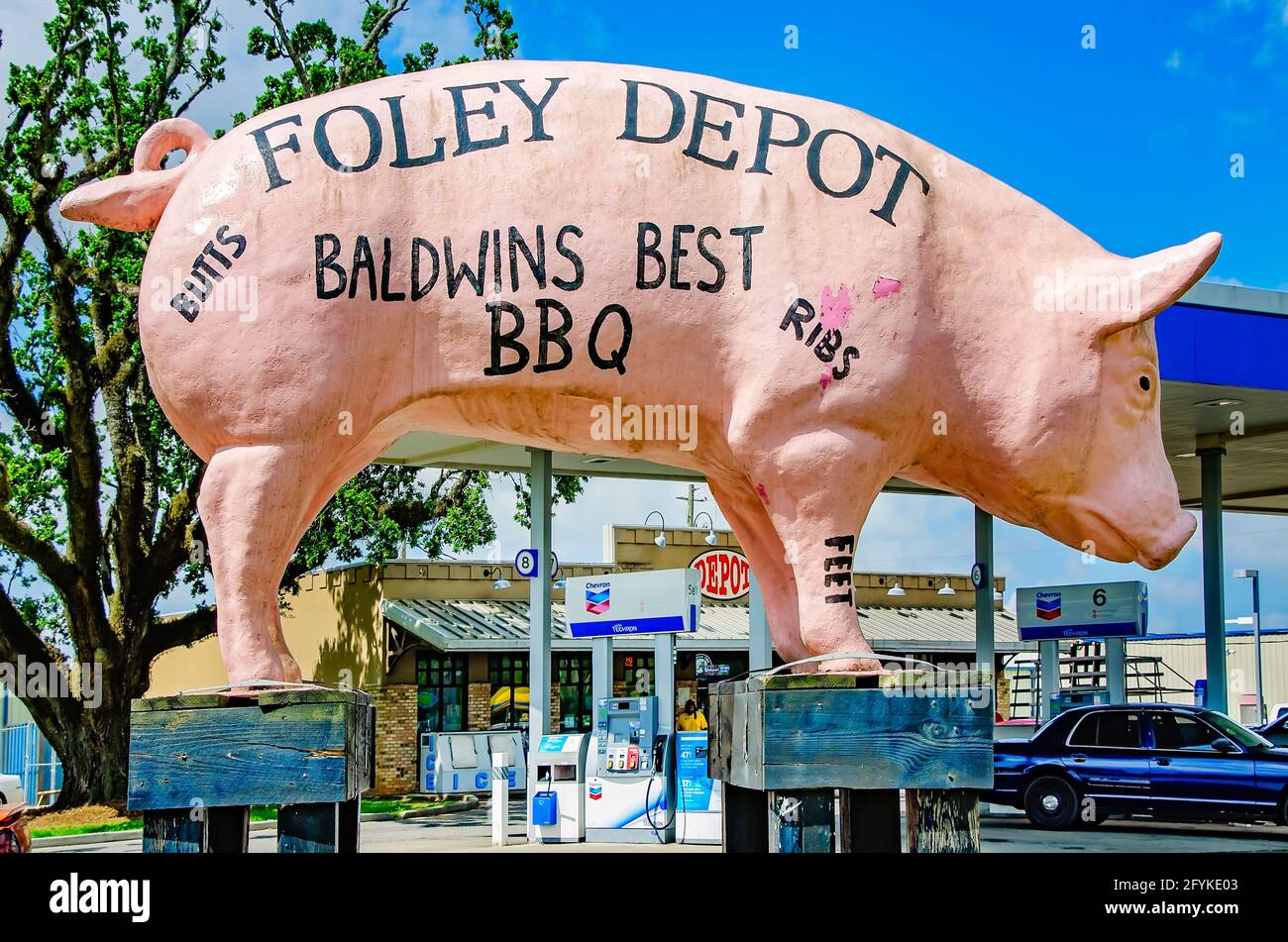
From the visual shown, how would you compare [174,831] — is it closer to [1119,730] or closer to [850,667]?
[850,667]

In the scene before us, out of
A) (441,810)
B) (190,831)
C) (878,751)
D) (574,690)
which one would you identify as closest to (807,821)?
(878,751)

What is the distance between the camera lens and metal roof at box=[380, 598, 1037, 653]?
25438 millimetres

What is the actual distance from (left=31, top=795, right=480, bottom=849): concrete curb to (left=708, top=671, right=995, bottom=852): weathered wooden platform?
11.1 meters

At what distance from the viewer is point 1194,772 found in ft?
49.9

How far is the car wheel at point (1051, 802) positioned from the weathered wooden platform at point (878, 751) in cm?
1317

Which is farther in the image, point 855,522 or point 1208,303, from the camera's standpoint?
point 1208,303

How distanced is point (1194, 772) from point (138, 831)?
45.0 ft

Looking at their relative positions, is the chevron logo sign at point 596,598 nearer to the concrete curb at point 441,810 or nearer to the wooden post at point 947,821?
the concrete curb at point 441,810

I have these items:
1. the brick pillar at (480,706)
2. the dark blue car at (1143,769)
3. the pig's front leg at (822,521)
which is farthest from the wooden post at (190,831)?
the brick pillar at (480,706)

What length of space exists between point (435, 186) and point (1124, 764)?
46.1 feet

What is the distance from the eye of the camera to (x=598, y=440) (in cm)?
425

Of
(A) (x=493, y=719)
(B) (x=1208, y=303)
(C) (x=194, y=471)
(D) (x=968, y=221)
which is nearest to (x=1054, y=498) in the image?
(D) (x=968, y=221)

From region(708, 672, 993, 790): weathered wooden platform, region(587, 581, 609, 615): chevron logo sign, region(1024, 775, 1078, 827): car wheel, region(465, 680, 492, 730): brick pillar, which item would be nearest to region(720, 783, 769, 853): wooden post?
region(708, 672, 993, 790): weathered wooden platform
